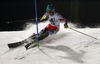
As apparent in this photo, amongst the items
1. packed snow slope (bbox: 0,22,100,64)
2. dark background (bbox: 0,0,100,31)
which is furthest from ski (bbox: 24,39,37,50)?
dark background (bbox: 0,0,100,31)

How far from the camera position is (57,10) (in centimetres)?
482

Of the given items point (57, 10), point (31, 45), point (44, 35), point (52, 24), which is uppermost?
point (57, 10)

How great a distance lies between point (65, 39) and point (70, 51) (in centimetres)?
53

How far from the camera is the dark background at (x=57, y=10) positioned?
4436 mm

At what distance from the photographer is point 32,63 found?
5.14ft

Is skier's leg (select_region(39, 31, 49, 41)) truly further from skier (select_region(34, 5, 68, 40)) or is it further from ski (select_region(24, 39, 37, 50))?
ski (select_region(24, 39, 37, 50))

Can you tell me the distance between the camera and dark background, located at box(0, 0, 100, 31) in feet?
14.6

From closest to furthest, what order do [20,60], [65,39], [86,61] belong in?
[86,61]
[20,60]
[65,39]

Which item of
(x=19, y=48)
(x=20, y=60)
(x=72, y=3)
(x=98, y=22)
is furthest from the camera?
(x=72, y=3)

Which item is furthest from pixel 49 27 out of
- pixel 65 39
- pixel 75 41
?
pixel 75 41

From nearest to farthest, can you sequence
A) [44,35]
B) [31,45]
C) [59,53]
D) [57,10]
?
[59,53] < [31,45] < [44,35] < [57,10]

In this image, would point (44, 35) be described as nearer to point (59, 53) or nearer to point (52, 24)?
point (52, 24)

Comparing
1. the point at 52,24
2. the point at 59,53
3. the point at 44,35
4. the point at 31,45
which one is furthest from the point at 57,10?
the point at 59,53

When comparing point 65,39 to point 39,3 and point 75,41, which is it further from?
point 39,3
